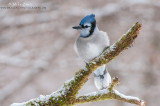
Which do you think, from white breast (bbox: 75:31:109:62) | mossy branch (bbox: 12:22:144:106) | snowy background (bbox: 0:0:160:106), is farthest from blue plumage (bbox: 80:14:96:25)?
snowy background (bbox: 0:0:160:106)

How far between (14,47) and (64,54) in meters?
1.62

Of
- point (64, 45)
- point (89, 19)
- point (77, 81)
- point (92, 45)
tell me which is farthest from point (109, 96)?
point (64, 45)

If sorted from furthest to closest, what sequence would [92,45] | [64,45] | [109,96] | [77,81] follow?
[64,45], [92,45], [109,96], [77,81]

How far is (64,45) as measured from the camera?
23.5 feet

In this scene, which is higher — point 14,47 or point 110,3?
point 110,3

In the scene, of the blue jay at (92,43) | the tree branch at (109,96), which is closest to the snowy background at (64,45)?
the blue jay at (92,43)

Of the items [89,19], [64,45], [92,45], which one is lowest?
[92,45]

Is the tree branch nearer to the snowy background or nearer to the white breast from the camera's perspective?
the white breast

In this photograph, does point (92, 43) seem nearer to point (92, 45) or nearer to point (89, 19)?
point (92, 45)

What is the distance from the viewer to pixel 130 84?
8156mm

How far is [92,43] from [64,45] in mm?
4634

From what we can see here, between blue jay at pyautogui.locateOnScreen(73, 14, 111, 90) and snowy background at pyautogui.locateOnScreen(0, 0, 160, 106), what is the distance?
12.6ft

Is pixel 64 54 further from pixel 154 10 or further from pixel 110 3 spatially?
pixel 154 10

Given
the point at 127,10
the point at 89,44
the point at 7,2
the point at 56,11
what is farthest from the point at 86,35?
the point at 127,10
